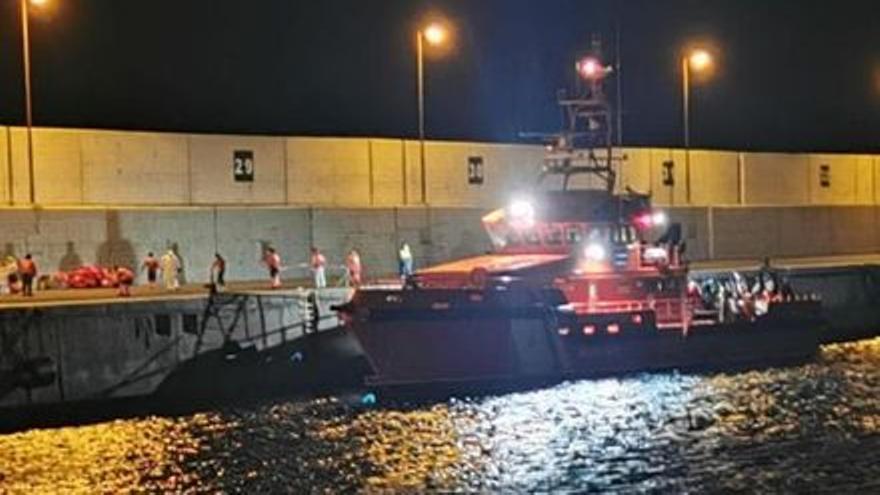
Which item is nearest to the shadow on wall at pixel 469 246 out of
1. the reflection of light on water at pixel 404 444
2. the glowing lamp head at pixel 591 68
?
the glowing lamp head at pixel 591 68

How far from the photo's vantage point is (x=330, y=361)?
3744 centimetres

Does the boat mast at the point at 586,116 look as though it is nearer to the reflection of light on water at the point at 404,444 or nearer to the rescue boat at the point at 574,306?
the rescue boat at the point at 574,306

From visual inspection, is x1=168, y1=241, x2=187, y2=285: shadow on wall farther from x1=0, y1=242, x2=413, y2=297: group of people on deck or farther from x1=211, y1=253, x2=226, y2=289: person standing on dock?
x1=211, y1=253, x2=226, y2=289: person standing on dock

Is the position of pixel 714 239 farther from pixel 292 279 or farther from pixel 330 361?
pixel 330 361

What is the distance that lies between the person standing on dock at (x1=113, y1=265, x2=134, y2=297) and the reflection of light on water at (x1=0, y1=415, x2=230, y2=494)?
811 cm

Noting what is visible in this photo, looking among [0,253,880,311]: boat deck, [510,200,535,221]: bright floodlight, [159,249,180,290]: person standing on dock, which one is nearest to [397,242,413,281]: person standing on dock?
[0,253,880,311]: boat deck

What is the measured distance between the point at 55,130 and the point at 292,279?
8.43 metres

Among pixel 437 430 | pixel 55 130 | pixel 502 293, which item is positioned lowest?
pixel 437 430

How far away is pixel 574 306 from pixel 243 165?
50.9 ft

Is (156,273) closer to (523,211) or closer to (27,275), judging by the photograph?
(27,275)

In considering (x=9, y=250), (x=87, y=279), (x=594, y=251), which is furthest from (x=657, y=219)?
(x=9, y=250)

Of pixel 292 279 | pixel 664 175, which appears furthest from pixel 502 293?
pixel 664 175

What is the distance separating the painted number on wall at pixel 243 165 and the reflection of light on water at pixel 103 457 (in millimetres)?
A: 17159

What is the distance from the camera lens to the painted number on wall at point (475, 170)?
53.8 metres
